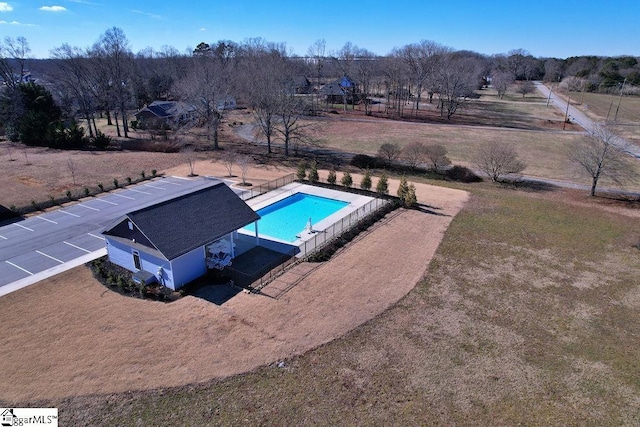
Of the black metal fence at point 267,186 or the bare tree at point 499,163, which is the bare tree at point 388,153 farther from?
the black metal fence at point 267,186

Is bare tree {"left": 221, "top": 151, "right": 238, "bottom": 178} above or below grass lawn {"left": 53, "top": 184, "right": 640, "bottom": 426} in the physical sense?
above

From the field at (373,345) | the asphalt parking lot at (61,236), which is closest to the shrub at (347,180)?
the field at (373,345)

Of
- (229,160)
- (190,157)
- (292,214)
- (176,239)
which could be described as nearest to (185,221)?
(176,239)

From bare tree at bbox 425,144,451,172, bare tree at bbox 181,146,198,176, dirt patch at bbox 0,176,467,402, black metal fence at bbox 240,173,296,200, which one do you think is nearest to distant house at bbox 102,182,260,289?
dirt patch at bbox 0,176,467,402

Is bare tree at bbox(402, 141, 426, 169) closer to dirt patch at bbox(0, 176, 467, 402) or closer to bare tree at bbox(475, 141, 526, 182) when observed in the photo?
bare tree at bbox(475, 141, 526, 182)

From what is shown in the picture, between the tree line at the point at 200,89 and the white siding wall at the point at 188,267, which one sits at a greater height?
the tree line at the point at 200,89

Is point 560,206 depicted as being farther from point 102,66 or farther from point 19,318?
point 102,66

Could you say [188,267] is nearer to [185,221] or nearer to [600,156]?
[185,221]

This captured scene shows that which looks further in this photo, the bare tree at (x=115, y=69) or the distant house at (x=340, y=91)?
the distant house at (x=340, y=91)
